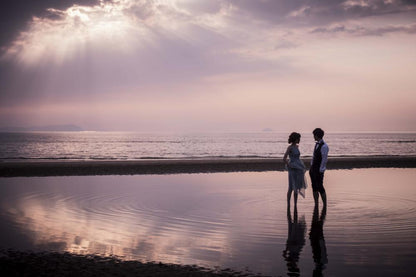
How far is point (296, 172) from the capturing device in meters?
11.1

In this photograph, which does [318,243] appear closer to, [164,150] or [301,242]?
[301,242]

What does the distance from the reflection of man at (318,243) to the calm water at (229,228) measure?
0.7 inches

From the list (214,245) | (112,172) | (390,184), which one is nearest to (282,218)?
(214,245)

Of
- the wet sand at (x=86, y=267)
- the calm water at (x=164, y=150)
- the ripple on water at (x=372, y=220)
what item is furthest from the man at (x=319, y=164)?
the calm water at (x=164, y=150)

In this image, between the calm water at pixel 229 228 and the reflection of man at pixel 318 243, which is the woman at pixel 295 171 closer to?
the calm water at pixel 229 228

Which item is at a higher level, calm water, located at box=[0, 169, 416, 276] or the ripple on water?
the ripple on water

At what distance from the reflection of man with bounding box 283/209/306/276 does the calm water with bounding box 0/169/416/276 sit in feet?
0.06

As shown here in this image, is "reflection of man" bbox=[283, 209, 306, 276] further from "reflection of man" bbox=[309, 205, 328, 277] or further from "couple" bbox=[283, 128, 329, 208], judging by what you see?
"couple" bbox=[283, 128, 329, 208]

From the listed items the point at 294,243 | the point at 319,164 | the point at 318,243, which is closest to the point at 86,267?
the point at 294,243

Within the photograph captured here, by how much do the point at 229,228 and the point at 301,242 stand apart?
178cm

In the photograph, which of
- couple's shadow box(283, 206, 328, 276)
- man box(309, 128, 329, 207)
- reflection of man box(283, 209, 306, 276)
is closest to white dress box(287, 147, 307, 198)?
man box(309, 128, 329, 207)

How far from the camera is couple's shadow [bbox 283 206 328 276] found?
580 cm

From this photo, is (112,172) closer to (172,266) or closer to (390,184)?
(390,184)

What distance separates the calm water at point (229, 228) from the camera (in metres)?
6.19
